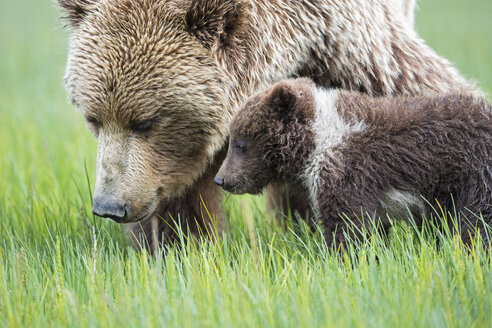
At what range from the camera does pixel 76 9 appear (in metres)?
4.16

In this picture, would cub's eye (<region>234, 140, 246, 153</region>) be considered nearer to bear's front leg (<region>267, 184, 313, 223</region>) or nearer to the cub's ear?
bear's front leg (<region>267, 184, 313, 223</region>)

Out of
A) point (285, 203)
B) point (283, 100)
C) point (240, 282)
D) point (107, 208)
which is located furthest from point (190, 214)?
point (240, 282)

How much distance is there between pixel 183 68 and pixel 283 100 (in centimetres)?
63

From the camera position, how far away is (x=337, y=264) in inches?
128

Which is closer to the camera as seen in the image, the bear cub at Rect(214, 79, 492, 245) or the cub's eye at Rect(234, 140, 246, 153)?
the bear cub at Rect(214, 79, 492, 245)

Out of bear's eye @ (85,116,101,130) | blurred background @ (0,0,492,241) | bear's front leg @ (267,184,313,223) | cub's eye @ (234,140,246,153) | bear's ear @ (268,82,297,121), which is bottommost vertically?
blurred background @ (0,0,492,241)

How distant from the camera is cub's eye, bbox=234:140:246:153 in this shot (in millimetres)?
3830

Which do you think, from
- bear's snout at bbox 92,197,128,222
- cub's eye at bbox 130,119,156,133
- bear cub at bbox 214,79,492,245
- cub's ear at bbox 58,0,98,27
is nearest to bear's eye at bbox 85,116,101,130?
cub's eye at bbox 130,119,156,133

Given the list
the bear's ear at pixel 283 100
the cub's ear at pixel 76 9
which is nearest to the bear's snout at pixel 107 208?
the bear's ear at pixel 283 100

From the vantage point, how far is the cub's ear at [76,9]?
4.09m

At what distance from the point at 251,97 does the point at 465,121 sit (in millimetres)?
1173

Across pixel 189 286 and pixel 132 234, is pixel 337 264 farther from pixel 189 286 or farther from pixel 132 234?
pixel 132 234

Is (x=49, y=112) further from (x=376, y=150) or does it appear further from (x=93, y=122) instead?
(x=376, y=150)

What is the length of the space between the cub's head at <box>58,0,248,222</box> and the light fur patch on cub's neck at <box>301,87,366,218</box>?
0.61 m
